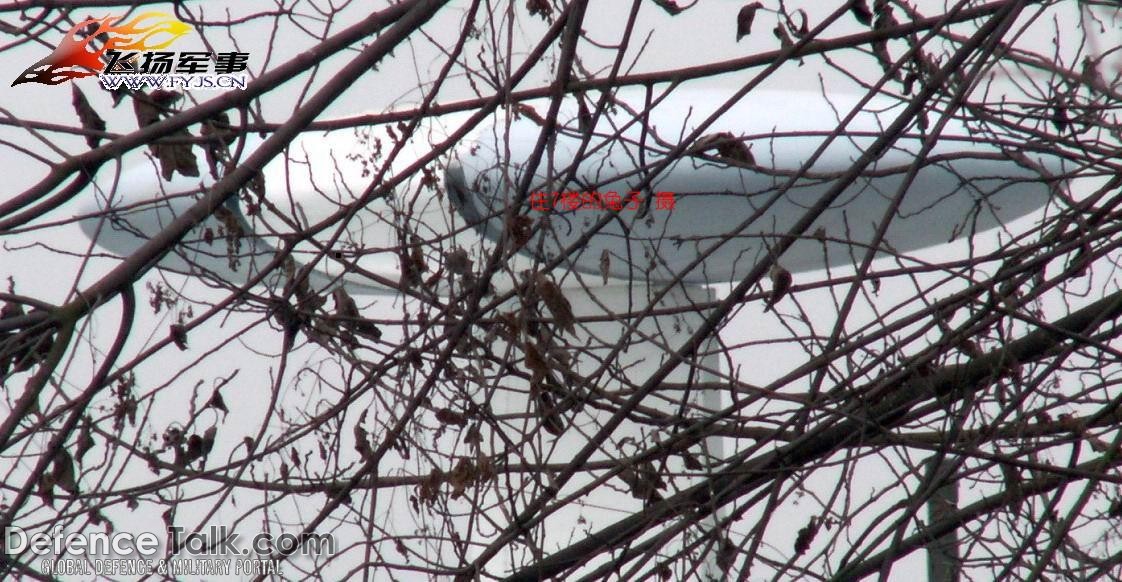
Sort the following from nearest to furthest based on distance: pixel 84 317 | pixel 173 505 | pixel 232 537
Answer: pixel 84 317
pixel 173 505
pixel 232 537

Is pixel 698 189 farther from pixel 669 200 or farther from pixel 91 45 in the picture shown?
pixel 91 45

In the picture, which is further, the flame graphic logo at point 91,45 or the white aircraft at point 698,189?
the white aircraft at point 698,189

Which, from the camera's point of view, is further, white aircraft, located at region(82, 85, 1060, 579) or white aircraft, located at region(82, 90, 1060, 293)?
white aircraft, located at region(82, 90, 1060, 293)

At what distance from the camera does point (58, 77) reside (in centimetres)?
242

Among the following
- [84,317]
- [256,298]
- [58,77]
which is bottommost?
[84,317]

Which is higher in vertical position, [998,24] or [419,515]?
[998,24]

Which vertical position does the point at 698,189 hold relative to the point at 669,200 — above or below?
above

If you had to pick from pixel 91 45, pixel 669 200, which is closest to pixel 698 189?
pixel 669 200

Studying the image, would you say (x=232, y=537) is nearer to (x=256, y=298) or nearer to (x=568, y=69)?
(x=256, y=298)

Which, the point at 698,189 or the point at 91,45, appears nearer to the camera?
the point at 91,45

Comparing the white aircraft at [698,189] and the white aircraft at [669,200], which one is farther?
the white aircraft at [698,189]

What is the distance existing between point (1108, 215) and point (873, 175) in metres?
0.52

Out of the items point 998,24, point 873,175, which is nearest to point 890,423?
point 873,175

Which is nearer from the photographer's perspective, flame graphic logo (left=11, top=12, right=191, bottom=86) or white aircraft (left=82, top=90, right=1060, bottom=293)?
flame graphic logo (left=11, top=12, right=191, bottom=86)
